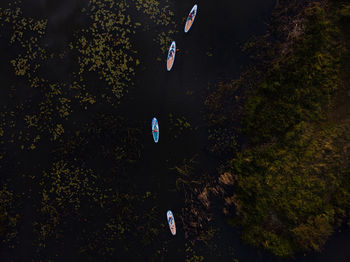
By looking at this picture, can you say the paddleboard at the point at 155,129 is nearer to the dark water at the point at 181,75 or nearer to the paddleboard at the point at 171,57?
the dark water at the point at 181,75

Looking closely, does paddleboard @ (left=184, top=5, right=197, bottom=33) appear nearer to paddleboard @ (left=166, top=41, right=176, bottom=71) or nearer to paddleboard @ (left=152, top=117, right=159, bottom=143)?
paddleboard @ (left=166, top=41, right=176, bottom=71)

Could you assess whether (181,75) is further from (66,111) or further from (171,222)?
(171,222)

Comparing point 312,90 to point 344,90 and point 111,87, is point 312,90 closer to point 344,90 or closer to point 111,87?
point 344,90

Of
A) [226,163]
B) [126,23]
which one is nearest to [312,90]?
[226,163]

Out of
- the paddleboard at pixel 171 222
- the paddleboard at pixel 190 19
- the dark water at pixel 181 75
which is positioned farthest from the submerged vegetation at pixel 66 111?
the paddleboard at pixel 171 222

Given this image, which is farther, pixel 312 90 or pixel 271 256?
pixel 271 256
